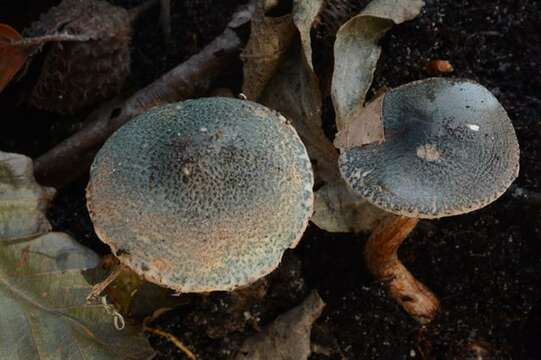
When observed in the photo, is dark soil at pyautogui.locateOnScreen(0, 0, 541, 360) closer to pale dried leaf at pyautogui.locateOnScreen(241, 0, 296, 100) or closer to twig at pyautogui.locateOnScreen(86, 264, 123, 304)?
pale dried leaf at pyautogui.locateOnScreen(241, 0, 296, 100)

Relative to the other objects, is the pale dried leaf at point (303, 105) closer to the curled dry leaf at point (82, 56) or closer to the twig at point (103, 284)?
the curled dry leaf at point (82, 56)

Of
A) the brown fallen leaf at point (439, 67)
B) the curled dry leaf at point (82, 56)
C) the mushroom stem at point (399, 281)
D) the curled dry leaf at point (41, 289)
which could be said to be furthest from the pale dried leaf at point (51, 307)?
the brown fallen leaf at point (439, 67)

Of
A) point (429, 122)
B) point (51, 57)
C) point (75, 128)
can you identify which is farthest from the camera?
point (75, 128)

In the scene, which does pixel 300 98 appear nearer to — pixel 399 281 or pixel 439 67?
pixel 439 67

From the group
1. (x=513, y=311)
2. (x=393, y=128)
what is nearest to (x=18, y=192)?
(x=393, y=128)

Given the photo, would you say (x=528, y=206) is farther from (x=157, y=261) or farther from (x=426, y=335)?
(x=157, y=261)

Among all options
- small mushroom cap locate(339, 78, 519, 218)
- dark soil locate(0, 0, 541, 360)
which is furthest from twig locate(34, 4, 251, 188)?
small mushroom cap locate(339, 78, 519, 218)

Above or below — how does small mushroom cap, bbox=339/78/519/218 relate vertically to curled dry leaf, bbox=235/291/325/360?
above
